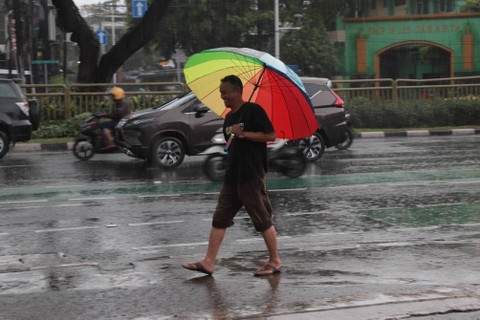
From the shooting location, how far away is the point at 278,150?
13320 millimetres

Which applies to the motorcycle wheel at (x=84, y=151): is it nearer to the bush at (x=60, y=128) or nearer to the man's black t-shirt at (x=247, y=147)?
the bush at (x=60, y=128)

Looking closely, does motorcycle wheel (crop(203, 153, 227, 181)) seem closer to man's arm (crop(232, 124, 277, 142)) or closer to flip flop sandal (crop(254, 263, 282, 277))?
flip flop sandal (crop(254, 263, 282, 277))

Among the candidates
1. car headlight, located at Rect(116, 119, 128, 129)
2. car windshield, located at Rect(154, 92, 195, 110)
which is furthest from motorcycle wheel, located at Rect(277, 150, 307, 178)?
car headlight, located at Rect(116, 119, 128, 129)

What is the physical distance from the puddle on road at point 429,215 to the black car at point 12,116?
986cm

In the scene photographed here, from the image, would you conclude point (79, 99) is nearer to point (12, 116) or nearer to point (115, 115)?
point (12, 116)

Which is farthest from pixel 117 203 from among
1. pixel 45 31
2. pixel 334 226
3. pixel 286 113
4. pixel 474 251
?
pixel 45 31

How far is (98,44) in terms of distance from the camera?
26219mm

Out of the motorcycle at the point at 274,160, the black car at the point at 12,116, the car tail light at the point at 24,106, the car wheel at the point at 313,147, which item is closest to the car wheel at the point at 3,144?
the black car at the point at 12,116

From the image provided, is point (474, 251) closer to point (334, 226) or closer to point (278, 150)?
point (334, 226)

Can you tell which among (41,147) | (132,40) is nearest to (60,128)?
(41,147)

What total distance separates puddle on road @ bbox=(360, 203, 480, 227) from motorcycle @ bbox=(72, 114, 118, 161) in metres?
7.88

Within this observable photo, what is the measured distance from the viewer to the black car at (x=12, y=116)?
56.1 ft

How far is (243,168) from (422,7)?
2081 inches

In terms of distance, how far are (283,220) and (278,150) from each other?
3937 millimetres
